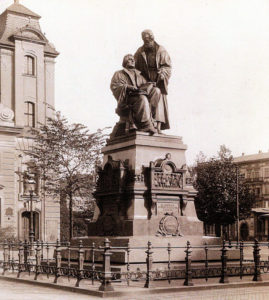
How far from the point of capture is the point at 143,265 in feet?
47.2

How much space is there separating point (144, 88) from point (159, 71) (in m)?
0.69

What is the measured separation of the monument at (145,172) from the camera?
15.4 meters

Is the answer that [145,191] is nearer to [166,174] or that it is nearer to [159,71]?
[166,174]

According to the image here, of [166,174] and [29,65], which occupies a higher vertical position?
[29,65]

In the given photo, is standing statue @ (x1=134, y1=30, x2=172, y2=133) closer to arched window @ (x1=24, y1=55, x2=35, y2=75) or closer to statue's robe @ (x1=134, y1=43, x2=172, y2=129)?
statue's robe @ (x1=134, y1=43, x2=172, y2=129)

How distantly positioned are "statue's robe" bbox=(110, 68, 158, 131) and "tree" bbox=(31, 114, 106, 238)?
1767cm

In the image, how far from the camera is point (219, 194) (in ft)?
169

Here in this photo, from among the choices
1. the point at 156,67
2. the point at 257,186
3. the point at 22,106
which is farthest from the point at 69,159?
the point at 257,186

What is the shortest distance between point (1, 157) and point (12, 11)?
1211cm

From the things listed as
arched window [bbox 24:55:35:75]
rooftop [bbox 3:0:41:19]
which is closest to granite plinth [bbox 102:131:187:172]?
arched window [bbox 24:55:35:75]

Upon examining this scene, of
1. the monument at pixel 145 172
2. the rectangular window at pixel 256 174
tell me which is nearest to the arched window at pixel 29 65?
the monument at pixel 145 172

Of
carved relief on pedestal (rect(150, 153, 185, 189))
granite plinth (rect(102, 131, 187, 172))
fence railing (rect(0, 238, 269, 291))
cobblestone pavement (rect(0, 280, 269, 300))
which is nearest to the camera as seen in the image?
cobblestone pavement (rect(0, 280, 269, 300))

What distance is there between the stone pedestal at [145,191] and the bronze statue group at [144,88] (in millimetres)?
548

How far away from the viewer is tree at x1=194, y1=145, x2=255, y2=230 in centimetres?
5144
